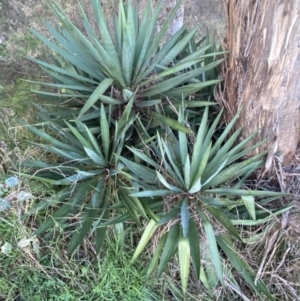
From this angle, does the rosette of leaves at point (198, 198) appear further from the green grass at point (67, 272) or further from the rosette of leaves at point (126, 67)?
the green grass at point (67, 272)

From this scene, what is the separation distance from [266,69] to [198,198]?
24.3 inches

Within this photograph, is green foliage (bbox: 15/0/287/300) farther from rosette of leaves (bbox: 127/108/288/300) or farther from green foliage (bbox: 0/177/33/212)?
green foliage (bbox: 0/177/33/212)

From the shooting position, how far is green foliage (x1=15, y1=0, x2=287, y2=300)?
164cm

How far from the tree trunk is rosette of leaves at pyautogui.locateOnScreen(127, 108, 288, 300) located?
134 millimetres

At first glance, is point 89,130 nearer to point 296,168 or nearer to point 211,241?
point 211,241

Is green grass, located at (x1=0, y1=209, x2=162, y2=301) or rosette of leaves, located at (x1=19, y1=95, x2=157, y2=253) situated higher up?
rosette of leaves, located at (x1=19, y1=95, x2=157, y2=253)

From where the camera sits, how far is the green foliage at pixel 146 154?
1637mm

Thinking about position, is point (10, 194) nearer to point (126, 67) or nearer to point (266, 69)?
point (126, 67)

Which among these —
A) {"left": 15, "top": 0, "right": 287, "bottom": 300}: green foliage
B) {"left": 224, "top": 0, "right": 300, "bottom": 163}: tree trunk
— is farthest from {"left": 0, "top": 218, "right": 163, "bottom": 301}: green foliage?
{"left": 224, "top": 0, "right": 300, "bottom": 163}: tree trunk

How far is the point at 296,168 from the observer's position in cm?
190

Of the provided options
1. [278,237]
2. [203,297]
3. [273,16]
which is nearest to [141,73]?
[273,16]

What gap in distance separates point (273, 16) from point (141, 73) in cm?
64

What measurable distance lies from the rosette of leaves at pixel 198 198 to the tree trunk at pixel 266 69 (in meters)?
0.13

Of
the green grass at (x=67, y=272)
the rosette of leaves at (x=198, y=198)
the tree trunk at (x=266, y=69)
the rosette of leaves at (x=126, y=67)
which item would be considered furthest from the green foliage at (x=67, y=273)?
the tree trunk at (x=266, y=69)
